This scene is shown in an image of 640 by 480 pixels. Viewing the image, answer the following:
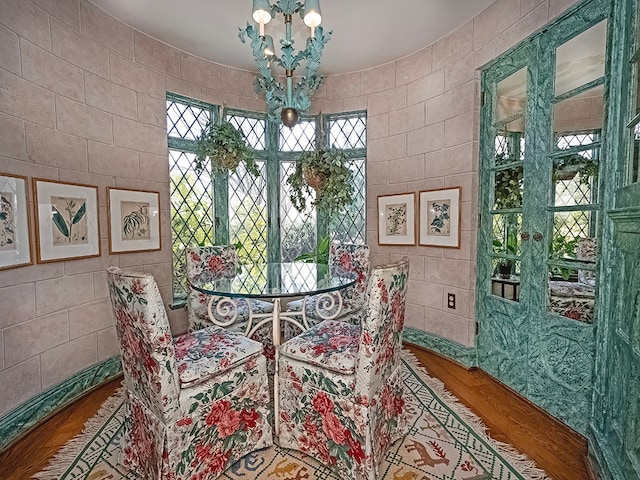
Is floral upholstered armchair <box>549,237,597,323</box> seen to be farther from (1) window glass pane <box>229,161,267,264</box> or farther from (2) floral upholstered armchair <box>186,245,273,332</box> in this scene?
(1) window glass pane <box>229,161,267,264</box>

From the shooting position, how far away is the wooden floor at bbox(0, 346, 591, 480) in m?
1.59

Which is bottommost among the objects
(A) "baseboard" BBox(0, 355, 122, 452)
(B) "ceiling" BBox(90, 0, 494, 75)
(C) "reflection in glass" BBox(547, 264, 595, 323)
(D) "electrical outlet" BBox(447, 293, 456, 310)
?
(A) "baseboard" BBox(0, 355, 122, 452)

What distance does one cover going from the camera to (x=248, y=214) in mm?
3555

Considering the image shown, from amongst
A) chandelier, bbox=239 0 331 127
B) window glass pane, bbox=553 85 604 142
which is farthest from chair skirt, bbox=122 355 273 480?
window glass pane, bbox=553 85 604 142

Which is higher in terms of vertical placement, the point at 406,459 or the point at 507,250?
the point at 507,250

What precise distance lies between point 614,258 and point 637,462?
80 centimetres

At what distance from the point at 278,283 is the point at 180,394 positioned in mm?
847

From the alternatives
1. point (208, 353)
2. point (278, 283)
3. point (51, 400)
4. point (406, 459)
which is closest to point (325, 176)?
point (278, 283)

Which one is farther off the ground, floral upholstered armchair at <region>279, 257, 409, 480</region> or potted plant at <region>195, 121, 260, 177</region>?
potted plant at <region>195, 121, 260, 177</region>

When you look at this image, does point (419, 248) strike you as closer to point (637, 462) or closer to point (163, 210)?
point (637, 462)

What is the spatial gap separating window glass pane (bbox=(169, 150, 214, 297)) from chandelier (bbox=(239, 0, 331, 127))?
50.2 inches

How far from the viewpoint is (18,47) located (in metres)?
1.91

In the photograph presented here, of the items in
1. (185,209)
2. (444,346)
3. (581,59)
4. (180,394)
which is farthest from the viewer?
(185,209)

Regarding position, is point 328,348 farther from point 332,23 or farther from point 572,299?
point 332,23
